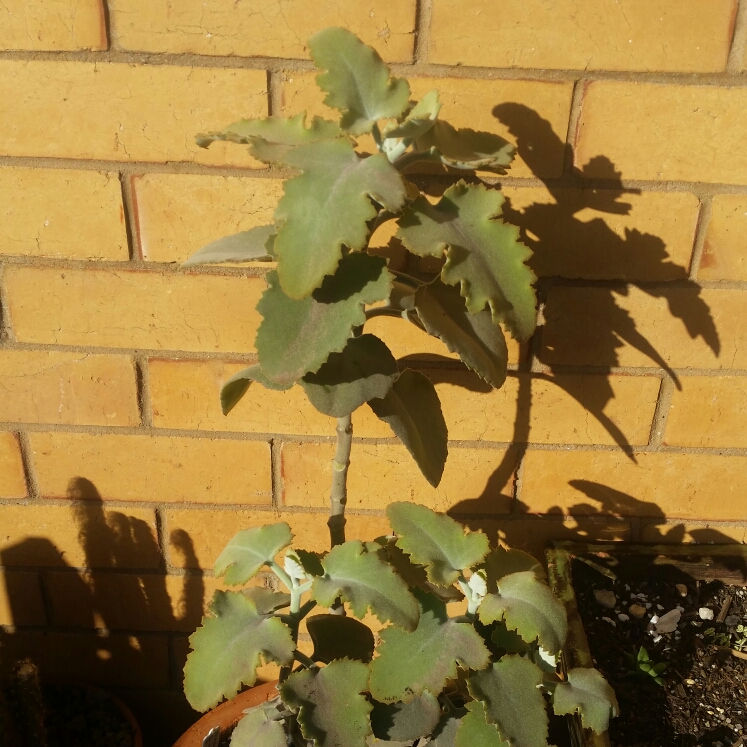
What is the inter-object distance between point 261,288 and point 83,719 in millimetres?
825

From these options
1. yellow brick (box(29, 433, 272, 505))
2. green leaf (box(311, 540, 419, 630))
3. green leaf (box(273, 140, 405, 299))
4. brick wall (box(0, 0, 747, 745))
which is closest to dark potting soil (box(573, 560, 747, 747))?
brick wall (box(0, 0, 747, 745))

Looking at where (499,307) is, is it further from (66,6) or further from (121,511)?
(121,511)

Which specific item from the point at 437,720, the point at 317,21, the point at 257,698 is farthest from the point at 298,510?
the point at 317,21

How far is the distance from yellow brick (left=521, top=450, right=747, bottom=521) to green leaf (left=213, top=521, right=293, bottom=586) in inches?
18.1

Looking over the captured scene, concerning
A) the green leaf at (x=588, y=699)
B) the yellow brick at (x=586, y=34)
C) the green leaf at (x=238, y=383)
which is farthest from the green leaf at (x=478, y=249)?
the green leaf at (x=588, y=699)

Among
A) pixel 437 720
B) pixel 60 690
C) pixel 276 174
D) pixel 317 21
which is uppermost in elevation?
pixel 317 21

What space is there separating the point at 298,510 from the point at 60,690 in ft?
1.89

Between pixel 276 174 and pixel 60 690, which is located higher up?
pixel 276 174

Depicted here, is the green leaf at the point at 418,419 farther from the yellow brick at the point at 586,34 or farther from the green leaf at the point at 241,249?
the yellow brick at the point at 586,34

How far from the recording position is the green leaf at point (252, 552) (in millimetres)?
831

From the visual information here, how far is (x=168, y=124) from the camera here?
3.10 ft

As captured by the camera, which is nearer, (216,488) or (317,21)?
(317,21)

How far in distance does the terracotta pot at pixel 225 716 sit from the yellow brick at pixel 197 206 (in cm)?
69

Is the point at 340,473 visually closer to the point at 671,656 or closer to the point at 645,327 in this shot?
the point at 645,327
